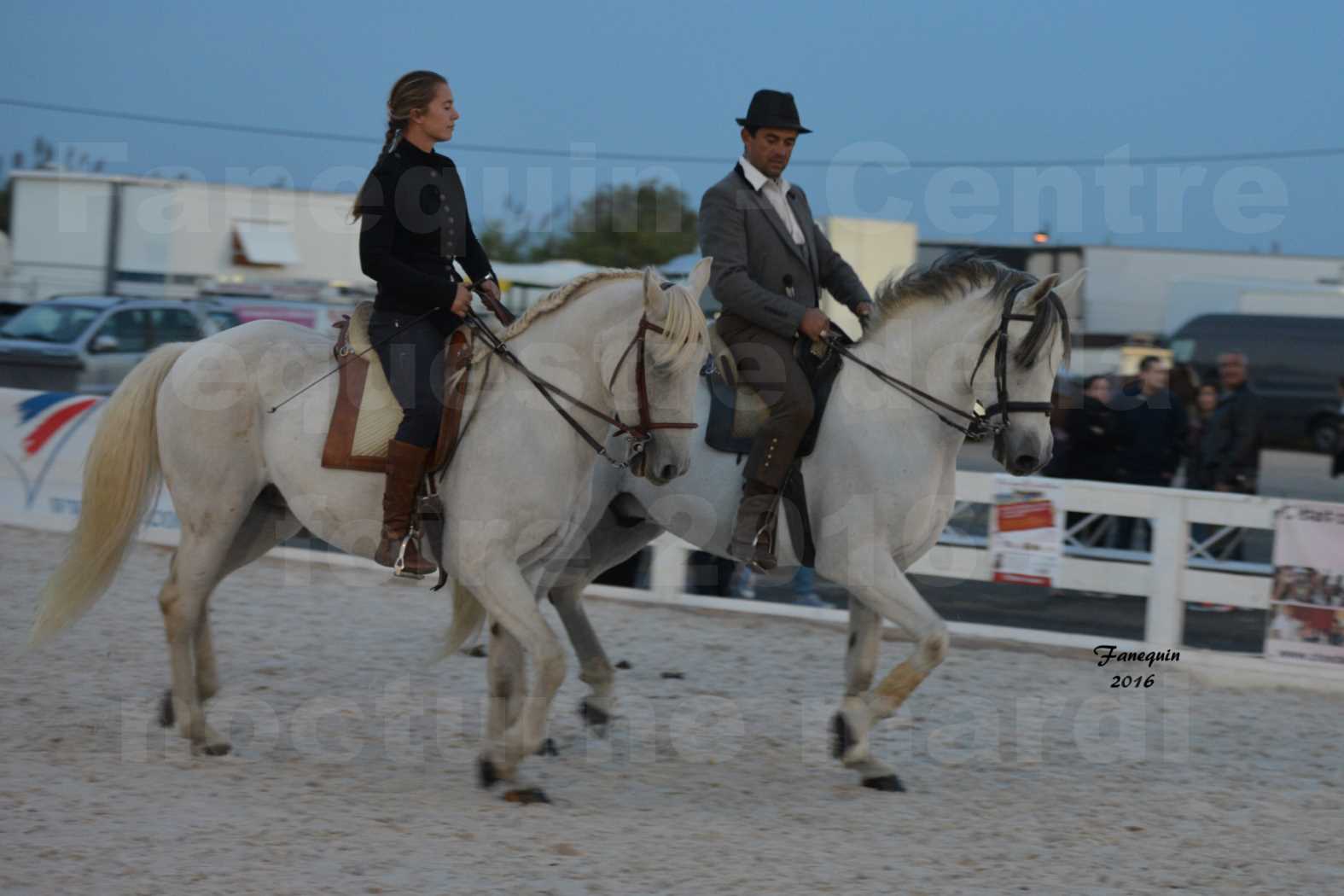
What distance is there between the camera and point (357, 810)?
17.3 ft

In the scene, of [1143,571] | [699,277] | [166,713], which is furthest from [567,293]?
[1143,571]

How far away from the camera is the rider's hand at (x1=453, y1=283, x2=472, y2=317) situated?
552 centimetres

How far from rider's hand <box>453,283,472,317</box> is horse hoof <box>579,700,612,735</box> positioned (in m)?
2.07

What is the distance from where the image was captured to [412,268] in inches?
221

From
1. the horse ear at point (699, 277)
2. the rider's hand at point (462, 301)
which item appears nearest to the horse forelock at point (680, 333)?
the horse ear at point (699, 277)

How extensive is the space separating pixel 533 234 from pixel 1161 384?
4629 centimetres

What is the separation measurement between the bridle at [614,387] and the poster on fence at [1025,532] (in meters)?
4.29

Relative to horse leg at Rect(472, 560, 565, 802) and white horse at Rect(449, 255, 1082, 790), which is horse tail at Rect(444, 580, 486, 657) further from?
horse leg at Rect(472, 560, 565, 802)

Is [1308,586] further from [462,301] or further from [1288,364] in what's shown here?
[1288,364]

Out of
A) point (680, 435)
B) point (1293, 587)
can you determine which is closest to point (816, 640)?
point (1293, 587)

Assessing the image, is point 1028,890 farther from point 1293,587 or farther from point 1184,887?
point 1293,587

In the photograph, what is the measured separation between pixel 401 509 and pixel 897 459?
2.11 m

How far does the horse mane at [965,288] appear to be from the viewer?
5828mm

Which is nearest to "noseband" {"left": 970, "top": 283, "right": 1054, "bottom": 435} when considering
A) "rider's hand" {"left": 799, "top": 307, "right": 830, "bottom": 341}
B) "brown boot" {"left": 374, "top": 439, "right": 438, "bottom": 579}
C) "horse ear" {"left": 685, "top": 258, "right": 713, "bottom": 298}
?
"rider's hand" {"left": 799, "top": 307, "right": 830, "bottom": 341}
